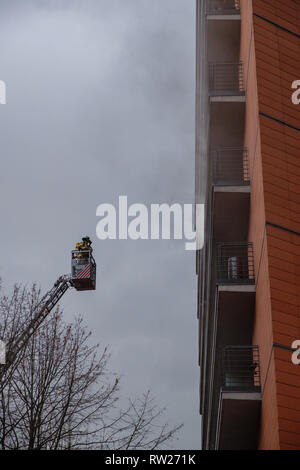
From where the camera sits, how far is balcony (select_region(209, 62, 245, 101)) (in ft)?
75.0

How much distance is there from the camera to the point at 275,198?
60.6ft

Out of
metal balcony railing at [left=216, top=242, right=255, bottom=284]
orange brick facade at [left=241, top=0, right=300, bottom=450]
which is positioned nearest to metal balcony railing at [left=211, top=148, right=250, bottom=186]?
orange brick facade at [left=241, top=0, right=300, bottom=450]

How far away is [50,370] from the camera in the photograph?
18469mm

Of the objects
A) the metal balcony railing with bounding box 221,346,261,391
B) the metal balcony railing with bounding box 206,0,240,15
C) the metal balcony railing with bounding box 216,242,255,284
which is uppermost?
the metal balcony railing with bounding box 206,0,240,15

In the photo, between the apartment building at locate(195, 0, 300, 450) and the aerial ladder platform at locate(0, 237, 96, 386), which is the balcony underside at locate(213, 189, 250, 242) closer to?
the apartment building at locate(195, 0, 300, 450)

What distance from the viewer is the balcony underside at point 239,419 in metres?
18.0

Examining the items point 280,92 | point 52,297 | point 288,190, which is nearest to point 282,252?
point 288,190

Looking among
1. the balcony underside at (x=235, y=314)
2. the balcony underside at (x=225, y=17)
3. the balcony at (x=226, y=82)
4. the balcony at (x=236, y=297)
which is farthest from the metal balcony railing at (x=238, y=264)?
the balcony underside at (x=225, y=17)

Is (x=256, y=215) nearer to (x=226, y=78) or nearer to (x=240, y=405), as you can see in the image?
(x=240, y=405)

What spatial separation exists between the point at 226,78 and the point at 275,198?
778cm

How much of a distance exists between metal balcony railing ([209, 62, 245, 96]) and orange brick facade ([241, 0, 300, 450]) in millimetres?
784

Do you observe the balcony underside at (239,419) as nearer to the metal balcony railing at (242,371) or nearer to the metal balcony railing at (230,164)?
the metal balcony railing at (242,371)

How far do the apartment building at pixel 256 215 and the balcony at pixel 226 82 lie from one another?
1.5 inches
